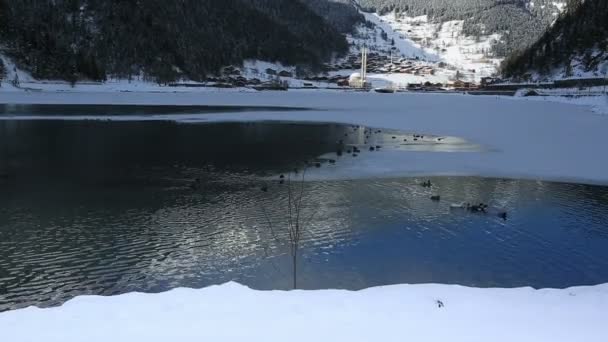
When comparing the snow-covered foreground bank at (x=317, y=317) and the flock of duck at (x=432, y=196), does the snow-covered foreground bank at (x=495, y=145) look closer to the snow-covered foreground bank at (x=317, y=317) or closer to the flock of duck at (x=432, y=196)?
the flock of duck at (x=432, y=196)

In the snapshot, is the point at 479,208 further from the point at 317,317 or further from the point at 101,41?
the point at 101,41

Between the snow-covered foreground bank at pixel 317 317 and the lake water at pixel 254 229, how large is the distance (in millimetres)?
3896

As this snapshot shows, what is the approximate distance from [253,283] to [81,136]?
30.4 metres

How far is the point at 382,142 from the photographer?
3928 centimetres

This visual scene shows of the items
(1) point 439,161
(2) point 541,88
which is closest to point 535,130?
(1) point 439,161

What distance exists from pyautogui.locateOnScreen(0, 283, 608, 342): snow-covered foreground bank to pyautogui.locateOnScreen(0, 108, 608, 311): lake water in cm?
390

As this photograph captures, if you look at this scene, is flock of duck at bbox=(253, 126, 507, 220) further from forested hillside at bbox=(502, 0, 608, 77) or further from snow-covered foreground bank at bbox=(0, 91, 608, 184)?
forested hillside at bbox=(502, 0, 608, 77)

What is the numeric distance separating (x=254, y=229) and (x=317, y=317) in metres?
9.46

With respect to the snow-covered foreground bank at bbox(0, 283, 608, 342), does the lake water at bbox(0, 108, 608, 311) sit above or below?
below

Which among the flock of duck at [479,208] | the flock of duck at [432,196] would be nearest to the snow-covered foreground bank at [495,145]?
the flock of duck at [432,196]

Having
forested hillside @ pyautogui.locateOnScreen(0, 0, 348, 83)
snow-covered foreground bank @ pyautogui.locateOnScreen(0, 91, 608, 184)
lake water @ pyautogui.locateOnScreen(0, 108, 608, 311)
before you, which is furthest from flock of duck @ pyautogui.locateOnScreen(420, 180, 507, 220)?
forested hillside @ pyautogui.locateOnScreen(0, 0, 348, 83)

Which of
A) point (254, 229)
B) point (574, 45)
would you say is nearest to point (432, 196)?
point (254, 229)

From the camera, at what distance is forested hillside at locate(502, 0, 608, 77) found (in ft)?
387

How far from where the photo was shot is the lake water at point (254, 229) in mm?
13086
